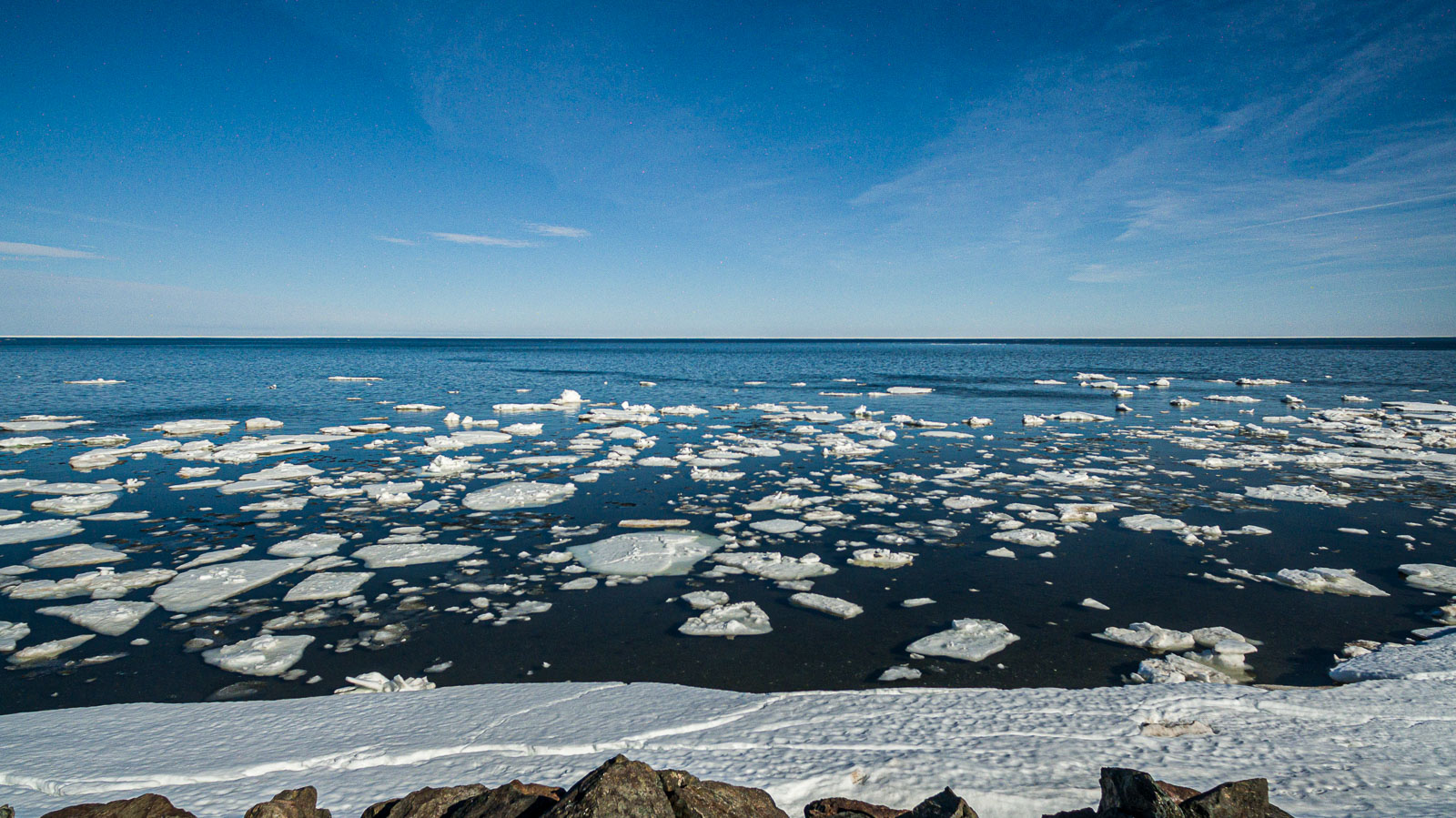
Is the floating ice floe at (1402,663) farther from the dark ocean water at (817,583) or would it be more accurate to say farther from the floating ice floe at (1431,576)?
the floating ice floe at (1431,576)

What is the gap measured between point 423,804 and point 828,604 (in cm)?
371

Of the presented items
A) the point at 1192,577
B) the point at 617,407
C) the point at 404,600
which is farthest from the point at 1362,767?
the point at 617,407

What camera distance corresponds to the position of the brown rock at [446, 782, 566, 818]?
7.83 ft

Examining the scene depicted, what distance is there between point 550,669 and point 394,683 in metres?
0.98

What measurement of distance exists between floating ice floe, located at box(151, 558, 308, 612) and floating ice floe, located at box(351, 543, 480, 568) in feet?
1.98

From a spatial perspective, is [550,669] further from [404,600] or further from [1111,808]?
[1111,808]

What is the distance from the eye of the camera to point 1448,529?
25.6 feet

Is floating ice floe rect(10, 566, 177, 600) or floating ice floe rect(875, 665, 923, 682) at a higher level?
floating ice floe rect(10, 566, 177, 600)

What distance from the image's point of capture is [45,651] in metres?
4.71

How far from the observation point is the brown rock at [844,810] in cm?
260

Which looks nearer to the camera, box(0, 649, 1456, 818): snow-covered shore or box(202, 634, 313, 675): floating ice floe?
box(0, 649, 1456, 818): snow-covered shore

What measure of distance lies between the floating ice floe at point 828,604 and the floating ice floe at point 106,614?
17.6ft

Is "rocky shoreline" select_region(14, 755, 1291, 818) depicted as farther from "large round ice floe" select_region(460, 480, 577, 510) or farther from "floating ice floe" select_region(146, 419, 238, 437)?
"floating ice floe" select_region(146, 419, 238, 437)

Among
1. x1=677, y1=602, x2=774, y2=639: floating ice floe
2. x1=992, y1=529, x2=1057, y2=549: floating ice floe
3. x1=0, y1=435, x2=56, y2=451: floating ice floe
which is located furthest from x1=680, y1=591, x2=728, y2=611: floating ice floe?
x1=0, y1=435, x2=56, y2=451: floating ice floe
